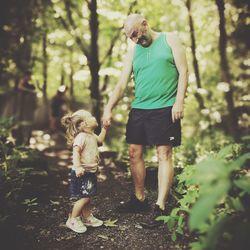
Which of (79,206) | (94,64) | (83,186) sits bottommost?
(79,206)

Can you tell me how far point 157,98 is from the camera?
5012 millimetres

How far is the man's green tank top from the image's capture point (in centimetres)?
495

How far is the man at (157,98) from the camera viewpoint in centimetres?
485

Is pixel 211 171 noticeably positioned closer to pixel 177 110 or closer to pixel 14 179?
pixel 177 110

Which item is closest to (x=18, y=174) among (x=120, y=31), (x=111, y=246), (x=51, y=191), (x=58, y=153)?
(x=51, y=191)

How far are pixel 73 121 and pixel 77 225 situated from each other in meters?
1.15

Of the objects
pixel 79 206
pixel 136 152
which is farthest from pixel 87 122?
pixel 79 206

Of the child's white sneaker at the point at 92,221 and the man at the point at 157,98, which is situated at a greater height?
the man at the point at 157,98

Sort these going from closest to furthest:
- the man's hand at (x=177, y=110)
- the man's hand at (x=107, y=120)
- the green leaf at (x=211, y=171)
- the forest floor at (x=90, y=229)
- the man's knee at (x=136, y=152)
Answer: the green leaf at (x=211, y=171) → the forest floor at (x=90, y=229) → the man's hand at (x=177, y=110) → the man's hand at (x=107, y=120) → the man's knee at (x=136, y=152)

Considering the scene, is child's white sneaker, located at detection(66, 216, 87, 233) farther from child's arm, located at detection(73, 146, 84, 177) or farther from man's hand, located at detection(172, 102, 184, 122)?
man's hand, located at detection(172, 102, 184, 122)

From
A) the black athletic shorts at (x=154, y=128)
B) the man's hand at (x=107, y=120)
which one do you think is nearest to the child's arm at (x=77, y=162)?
Answer: the man's hand at (x=107, y=120)

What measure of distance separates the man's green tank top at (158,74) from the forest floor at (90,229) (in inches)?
52.1

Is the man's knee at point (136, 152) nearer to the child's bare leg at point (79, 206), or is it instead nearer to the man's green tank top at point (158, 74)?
the man's green tank top at point (158, 74)

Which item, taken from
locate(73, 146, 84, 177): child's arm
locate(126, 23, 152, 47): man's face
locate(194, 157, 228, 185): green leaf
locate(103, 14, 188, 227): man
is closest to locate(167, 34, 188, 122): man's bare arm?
locate(103, 14, 188, 227): man
